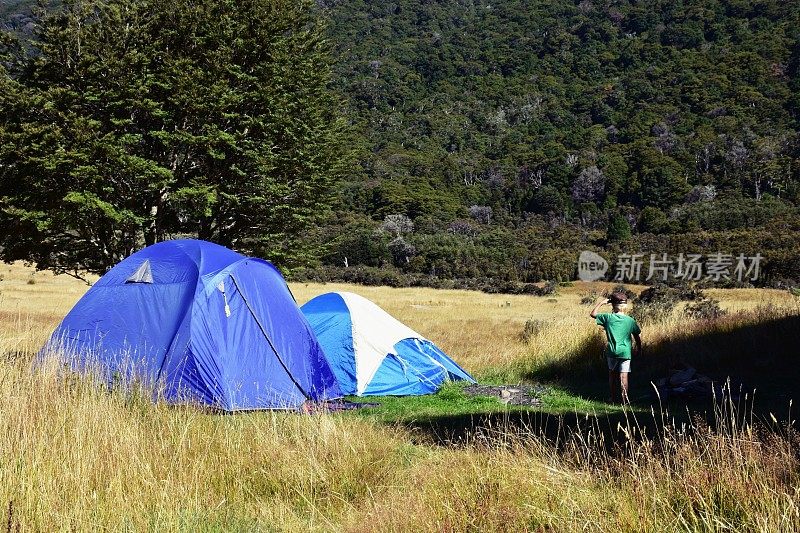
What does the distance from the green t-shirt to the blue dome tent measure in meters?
3.92

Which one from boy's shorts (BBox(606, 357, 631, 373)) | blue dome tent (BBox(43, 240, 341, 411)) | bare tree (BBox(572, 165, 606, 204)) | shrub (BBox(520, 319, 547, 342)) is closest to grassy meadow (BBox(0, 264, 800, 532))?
boy's shorts (BBox(606, 357, 631, 373))

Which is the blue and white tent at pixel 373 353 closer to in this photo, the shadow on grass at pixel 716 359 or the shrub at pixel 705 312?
the shadow on grass at pixel 716 359

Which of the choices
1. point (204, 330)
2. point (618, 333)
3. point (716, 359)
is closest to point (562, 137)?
point (716, 359)

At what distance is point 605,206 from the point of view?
100 metres

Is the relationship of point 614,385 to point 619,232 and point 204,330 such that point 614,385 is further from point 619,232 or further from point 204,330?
point 619,232

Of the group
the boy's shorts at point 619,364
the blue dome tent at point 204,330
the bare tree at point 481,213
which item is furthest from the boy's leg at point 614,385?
the bare tree at point 481,213

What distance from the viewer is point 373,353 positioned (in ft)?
37.9

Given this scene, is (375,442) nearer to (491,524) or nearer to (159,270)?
(491,524)

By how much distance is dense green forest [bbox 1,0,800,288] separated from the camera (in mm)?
71812

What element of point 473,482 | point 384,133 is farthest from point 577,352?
point 384,133

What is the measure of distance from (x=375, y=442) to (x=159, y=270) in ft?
17.3

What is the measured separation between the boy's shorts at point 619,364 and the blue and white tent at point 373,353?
3.17 meters

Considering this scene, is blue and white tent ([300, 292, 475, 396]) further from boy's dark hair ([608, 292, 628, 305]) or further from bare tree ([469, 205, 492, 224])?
bare tree ([469, 205, 492, 224])

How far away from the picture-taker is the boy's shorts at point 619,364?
9.31 meters
